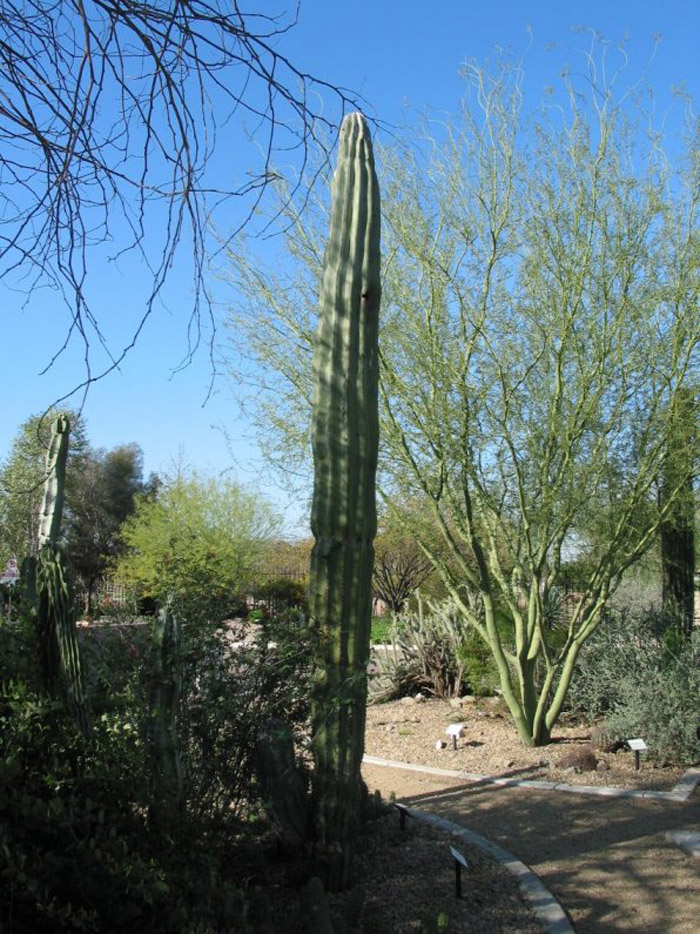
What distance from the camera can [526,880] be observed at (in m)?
5.01

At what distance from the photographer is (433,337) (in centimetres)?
876

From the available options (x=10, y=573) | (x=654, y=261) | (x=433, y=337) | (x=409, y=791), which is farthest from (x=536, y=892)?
(x=10, y=573)

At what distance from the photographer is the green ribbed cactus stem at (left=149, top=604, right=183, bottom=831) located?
153 inches

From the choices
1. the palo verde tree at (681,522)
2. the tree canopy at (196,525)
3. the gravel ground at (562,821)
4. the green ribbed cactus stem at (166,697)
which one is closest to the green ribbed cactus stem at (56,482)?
the green ribbed cactus stem at (166,697)

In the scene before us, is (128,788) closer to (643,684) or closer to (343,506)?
(343,506)

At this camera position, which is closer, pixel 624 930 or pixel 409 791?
pixel 624 930

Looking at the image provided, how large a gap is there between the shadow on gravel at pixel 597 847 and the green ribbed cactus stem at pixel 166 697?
224 centimetres

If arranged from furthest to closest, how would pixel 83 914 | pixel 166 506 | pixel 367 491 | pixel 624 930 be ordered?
pixel 166 506 → pixel 367 491 → pixel 624 930 → pixel 83 914

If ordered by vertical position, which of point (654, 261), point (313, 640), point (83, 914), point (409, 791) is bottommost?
point (409, 791)

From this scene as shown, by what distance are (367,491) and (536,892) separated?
2341mm

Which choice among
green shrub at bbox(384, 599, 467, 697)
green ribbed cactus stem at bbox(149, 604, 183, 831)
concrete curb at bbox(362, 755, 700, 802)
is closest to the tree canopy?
green shrub at bbox(384, 599, 467, 697)

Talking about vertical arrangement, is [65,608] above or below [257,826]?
above

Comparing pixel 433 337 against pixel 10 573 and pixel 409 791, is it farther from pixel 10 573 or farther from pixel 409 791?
pixel 10 573

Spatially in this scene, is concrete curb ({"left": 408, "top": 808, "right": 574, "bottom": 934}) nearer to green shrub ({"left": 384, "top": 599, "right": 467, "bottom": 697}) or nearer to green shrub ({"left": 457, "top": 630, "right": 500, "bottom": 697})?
green shrub ({"left": 457, "top": 630, "right": 500, "bottom": 697})
